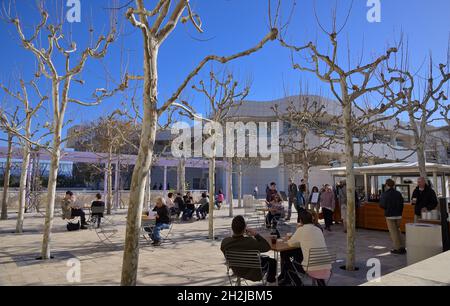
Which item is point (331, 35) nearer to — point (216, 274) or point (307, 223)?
point (307, 223)

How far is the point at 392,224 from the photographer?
26.8ft

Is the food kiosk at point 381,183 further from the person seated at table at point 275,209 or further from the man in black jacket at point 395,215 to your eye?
the person seated at table at point 275,209

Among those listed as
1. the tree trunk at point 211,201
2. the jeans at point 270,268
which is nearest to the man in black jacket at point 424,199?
the jeans at point 270,268

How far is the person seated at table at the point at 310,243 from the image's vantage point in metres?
4.52

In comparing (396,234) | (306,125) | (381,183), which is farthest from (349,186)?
(381,183)

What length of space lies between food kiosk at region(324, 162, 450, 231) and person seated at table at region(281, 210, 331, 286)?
7.53 meters

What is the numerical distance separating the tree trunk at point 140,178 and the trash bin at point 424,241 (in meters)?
5.34

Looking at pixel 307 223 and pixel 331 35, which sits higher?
pixel 331 35

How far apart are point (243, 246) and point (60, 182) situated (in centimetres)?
3685

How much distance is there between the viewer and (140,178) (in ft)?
12.8

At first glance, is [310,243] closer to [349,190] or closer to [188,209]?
[349,190]
